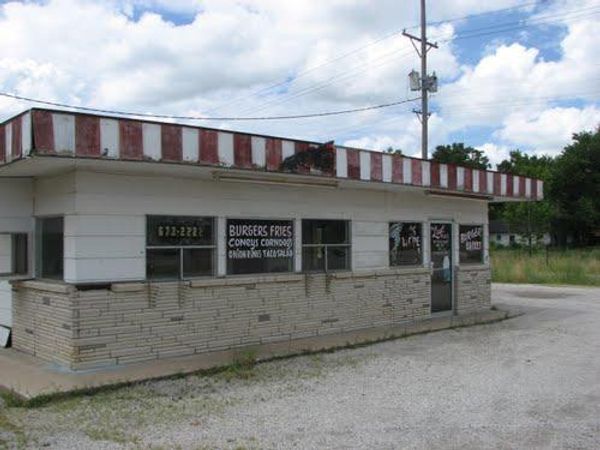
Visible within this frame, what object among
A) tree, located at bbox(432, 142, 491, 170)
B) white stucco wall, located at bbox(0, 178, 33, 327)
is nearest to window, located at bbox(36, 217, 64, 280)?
white stucco wall, located at bbox(0, 178, 33, 327)

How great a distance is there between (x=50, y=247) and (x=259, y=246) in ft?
10.1

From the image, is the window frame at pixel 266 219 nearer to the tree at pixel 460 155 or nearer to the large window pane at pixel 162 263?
the large window pane at pixel 162 263

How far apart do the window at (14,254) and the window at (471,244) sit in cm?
888

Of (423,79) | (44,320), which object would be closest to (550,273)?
(423,79)

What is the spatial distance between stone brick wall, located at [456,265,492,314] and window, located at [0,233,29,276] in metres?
8.70

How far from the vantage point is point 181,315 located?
30.6 feet

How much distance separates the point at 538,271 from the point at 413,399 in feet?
66.9

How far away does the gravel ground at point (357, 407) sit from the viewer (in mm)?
5730

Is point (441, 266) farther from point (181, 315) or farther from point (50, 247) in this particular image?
point (50, 247)

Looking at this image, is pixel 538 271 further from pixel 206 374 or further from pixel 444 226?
pixel 206 374

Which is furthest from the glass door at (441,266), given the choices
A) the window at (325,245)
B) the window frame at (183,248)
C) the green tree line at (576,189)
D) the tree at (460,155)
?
the tree at (460,155)

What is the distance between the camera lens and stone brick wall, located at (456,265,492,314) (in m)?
14.3

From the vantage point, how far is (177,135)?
8.27 meters

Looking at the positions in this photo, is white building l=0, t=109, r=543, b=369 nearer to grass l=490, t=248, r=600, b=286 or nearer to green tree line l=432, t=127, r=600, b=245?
grass l=490, t=248, r=600, b=286
